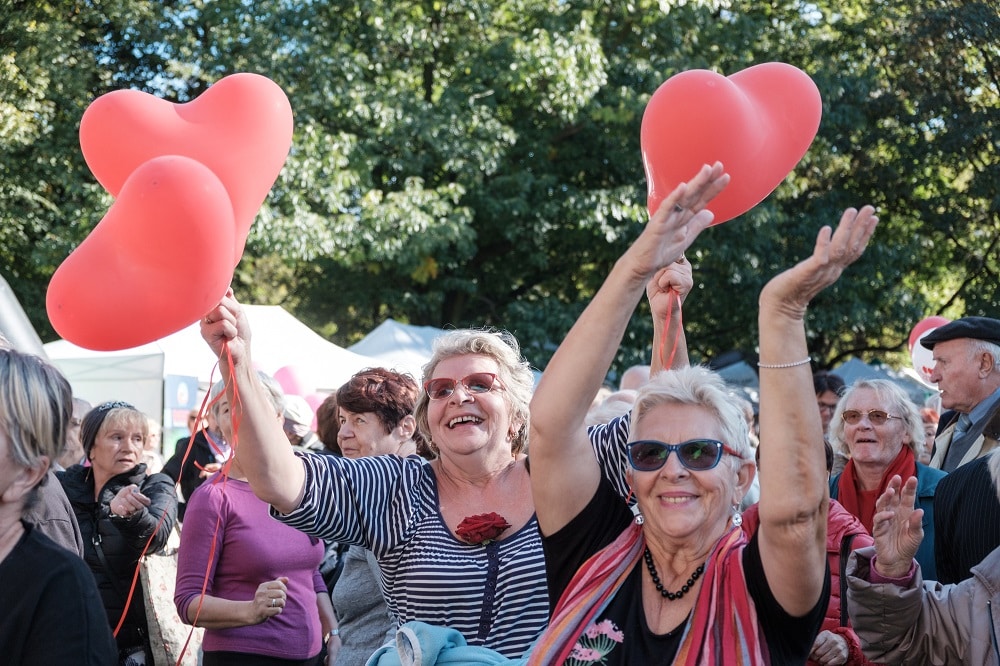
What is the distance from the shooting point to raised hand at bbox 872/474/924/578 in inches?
104

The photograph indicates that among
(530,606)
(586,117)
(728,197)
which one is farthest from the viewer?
(586,117)

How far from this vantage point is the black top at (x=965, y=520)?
10.6 ft

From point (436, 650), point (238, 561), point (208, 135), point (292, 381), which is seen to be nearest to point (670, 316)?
point (436, 650)

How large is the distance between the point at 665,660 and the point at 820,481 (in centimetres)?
48

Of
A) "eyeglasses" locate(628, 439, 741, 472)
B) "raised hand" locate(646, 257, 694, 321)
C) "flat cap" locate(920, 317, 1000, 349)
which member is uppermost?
"flat cap" locate(920, 317, 1000, 349)

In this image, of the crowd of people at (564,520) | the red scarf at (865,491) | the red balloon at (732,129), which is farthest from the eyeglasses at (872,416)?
the red balloon at (732,129)

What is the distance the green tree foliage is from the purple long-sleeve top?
33.2ft

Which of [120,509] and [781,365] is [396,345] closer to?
[120,509]

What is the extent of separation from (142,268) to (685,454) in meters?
1.29

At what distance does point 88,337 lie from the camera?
2529mm

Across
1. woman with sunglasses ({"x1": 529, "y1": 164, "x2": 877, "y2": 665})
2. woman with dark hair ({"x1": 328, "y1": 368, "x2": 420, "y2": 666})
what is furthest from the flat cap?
woman with sunglasses ({"x1": 529, "y1": 164, "x2": 877, "y2": 665})

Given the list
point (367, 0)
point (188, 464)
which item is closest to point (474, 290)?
point (367, 0)

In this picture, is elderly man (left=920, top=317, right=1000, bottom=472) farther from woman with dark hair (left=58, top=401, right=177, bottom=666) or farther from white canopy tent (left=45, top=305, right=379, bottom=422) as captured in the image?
white canopy tent (left=45, top=305, right=379, bottom=422)

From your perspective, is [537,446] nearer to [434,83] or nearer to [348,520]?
[348,520]
